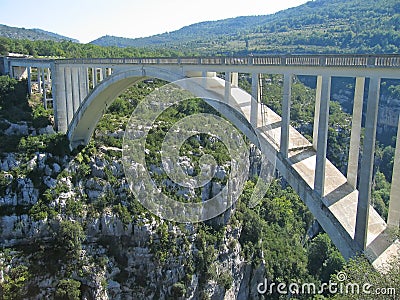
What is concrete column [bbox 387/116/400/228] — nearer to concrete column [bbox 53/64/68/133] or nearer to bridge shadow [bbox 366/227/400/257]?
bridge shadow [bbox 366/227/400/257]

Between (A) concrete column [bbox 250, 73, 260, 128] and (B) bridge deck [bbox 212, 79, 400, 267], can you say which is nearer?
(B) bridge deck [bbox 212, 79, 400, 267]

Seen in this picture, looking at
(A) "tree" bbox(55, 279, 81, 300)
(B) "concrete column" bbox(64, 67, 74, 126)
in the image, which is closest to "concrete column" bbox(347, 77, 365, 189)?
(A) "tree" bbox(55, 279, 81, 300)

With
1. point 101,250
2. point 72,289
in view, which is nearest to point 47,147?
point 101,250

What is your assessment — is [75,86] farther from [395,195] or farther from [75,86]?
[395,195]

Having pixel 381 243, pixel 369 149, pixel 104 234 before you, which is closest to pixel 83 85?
pixel 104 234

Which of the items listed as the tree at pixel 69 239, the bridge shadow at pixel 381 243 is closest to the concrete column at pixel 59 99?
the tree at pixel 69 239
